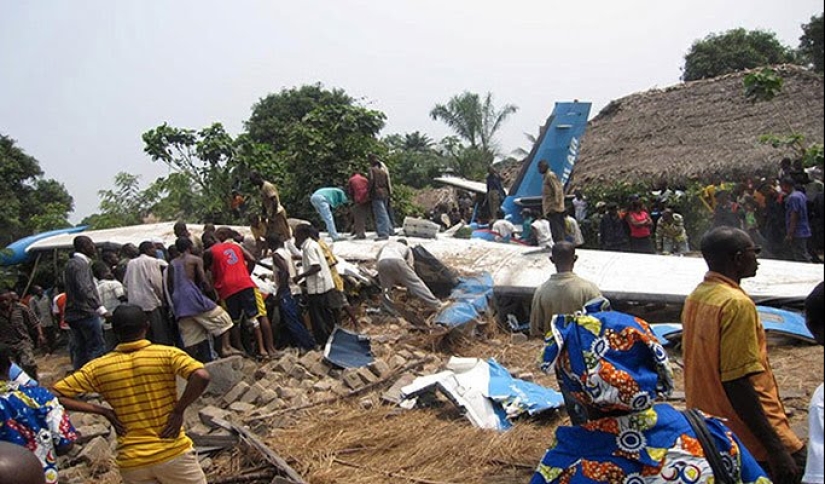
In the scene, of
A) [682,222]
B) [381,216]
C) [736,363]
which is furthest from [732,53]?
[736,363]

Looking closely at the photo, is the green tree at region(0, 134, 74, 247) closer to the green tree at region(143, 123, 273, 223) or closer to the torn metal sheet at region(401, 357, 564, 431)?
the green tree at region(143, 123, 273, 223)

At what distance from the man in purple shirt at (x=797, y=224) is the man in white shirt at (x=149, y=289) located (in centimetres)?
842

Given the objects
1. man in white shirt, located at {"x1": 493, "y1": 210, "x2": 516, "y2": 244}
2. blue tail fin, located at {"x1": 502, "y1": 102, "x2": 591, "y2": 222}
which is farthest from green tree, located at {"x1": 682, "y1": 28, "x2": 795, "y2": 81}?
man in white shirt, located at {"x1": 493, "y1": 210, "x2": 516, "y2": 244}

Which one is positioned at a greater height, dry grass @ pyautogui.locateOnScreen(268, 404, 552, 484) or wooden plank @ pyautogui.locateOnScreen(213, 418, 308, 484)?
wooden plank @ pyautogui.locateOnScreen(213, 418, 308, 484)

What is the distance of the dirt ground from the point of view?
5.05m

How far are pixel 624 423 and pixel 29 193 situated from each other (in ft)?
66.8

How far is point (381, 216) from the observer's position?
38.7 ft

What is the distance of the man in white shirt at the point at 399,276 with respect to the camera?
9.36 metres

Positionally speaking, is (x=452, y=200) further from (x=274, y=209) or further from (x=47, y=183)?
(x=274, y=209)

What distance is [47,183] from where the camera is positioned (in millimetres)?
20391

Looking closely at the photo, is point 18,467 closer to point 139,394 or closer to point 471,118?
point 139,394

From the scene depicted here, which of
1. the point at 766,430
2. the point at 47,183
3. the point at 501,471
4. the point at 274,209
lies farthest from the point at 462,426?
the point at 47,183

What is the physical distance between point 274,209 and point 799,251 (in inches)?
305

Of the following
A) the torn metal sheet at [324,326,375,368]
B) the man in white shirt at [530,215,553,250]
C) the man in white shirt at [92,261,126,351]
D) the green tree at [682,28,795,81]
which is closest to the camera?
the torn metal sheet at [324,326,375,368]
